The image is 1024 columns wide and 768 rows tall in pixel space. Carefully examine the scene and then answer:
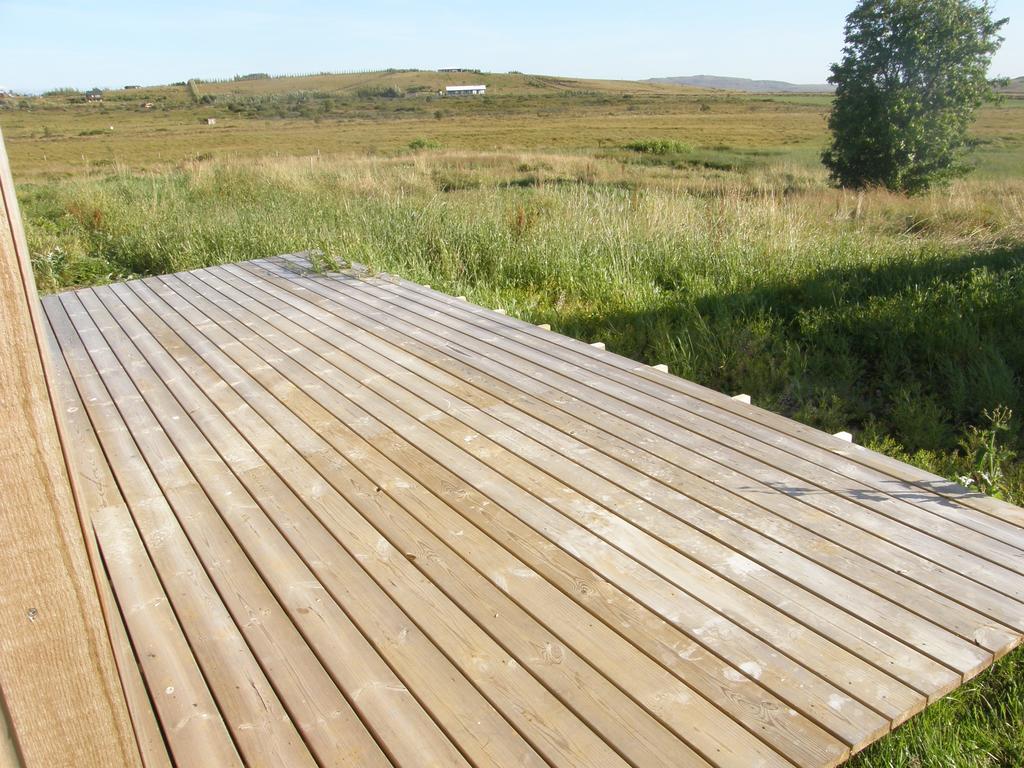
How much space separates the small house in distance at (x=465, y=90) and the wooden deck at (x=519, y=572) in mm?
81750

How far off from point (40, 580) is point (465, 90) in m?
86.0

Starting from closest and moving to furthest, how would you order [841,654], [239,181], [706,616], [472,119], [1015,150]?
[841,654] < [706,616] < [239,181] < [1015,150] < [472,119]

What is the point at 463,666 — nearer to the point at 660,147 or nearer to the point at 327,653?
the point at 327,653

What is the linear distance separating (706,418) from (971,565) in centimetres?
102

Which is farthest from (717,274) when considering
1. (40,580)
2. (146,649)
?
(40,580)

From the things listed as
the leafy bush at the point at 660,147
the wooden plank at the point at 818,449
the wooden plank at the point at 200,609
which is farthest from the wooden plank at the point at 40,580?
the leafy bush at the point at 660,147

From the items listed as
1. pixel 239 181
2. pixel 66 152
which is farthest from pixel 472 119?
pixel 239 181

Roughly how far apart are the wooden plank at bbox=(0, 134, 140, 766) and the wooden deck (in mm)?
83

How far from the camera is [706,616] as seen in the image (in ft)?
5.47

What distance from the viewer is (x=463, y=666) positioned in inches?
61.0

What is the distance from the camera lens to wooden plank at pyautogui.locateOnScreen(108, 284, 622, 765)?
1.36m

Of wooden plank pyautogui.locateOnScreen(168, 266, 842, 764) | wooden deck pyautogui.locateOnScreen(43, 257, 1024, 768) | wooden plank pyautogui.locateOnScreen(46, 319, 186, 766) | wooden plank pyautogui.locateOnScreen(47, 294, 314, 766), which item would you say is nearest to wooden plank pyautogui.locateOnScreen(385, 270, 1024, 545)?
wooden deck pyautogui.locateOnScreen(43, 257, 1024, 768)

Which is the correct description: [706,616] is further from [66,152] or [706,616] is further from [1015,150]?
[66,152]

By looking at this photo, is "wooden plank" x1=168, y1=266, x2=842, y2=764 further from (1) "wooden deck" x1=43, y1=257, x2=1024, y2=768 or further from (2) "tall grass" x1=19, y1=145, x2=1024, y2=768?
(2) "tall grass" x1=19, y1=145, x2=1024, y2=768
